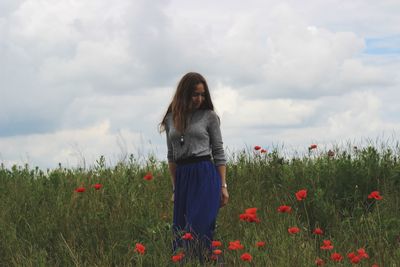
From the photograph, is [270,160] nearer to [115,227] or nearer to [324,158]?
[324,158]

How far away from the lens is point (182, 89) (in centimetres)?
586

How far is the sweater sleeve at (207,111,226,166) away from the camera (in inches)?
230

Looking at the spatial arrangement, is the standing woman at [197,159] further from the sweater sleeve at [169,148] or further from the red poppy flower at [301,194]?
the red poppy flower at [301,194]

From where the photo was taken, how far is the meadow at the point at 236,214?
19.5ft

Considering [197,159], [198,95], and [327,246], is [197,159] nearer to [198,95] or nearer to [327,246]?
[198,95]

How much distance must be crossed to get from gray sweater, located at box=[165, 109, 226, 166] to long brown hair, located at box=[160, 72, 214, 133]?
2.4 inches

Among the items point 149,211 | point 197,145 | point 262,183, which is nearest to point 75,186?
point 149,211

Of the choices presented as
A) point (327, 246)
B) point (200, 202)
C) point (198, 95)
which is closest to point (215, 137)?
point (198, 95)

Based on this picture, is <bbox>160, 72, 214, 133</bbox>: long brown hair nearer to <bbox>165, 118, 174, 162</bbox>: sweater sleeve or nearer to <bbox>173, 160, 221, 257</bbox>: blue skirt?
<bbox>165, 118, 174, 162</bbox>: sweater sleeve

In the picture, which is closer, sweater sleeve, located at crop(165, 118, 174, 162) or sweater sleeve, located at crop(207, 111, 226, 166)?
sweater sleeve, located at crop(207, 111, 226, 166)

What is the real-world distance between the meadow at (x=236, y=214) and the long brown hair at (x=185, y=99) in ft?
3.63

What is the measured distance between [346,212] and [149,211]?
7.60 ft

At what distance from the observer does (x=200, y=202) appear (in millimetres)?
5781

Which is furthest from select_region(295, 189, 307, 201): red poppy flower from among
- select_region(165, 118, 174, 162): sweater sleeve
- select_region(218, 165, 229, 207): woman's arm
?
select_region(165, 118, 174, 162): sweater sleeve
